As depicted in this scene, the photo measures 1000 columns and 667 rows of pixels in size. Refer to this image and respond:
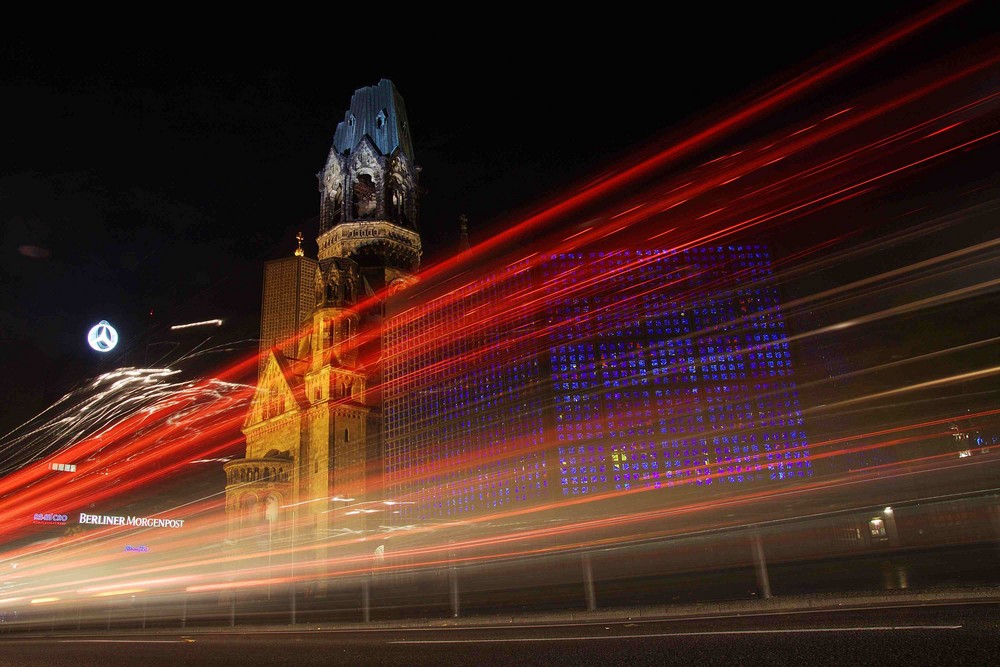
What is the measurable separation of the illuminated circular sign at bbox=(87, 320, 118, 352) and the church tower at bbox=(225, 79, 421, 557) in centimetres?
3554

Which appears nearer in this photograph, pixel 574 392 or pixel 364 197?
pixel 574 392

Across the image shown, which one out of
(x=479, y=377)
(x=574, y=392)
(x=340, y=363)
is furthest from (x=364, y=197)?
(x=574, y=392)

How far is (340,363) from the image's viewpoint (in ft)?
204

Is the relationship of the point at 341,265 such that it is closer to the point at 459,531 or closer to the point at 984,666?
the point at 459,531

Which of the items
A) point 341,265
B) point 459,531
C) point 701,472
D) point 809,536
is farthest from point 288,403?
point 809,536

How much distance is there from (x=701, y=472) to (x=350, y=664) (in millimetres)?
62205

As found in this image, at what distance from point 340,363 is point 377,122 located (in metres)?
29.1

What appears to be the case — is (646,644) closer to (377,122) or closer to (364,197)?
(364,197)

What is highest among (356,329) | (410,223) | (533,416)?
(410,223)

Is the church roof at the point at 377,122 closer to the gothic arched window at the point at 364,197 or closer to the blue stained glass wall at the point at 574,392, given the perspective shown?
the gothic arched window at the point at 364,197

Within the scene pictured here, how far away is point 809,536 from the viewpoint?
34.0 meters

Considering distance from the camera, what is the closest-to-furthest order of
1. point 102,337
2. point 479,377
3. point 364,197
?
point 102,337
point 479,377
point 364,197

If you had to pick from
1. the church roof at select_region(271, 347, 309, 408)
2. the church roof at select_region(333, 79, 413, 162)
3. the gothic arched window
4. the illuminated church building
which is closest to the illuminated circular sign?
the illuminated church building

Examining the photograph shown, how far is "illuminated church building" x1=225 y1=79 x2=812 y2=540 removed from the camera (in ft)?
202
